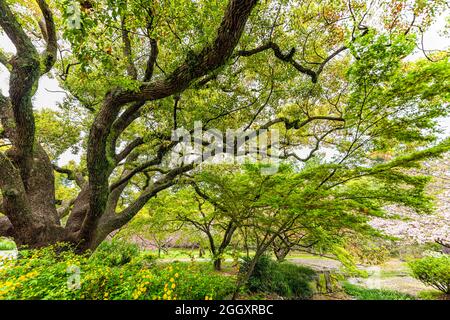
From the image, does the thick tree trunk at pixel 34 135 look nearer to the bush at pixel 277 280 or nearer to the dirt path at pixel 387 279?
the bush at pixel 277 280

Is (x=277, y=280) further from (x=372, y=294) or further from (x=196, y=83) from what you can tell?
(x=196, y=83)

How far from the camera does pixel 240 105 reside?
213 inches

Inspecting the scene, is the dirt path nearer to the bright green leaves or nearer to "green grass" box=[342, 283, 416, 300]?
"green grass" box=[342, 283, 416, 300]

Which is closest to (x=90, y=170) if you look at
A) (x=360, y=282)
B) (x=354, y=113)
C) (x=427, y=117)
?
(x=354, y=113)

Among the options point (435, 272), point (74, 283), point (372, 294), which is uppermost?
point (74, 283)

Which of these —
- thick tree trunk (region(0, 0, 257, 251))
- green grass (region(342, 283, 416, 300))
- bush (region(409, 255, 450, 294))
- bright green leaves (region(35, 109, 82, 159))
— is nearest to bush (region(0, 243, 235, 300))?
thick tree trunk (region(0, 0, 257, 251))

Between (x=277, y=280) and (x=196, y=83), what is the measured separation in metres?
5.55

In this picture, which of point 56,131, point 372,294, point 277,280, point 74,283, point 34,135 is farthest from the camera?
point 372,294

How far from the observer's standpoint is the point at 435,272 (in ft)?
20.3

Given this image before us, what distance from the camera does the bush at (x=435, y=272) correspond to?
20.0 ft

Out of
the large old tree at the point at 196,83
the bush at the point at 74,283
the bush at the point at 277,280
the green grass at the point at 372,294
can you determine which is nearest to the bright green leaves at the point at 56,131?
the large old tree at the point at 196,83

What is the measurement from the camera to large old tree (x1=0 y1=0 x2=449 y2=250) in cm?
244

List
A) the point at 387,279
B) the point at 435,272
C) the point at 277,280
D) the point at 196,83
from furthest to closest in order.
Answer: the point at 387,279, the point at 435,272, the point at 277,280, the point at 196,83

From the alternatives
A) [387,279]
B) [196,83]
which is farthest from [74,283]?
[387,279]
